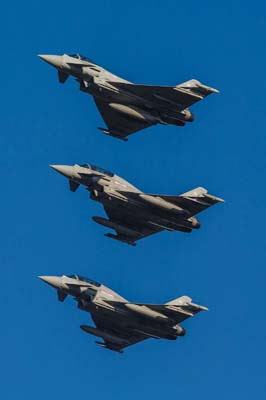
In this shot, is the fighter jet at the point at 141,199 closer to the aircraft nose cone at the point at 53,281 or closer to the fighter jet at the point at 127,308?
the fighter jet at the point at 127,308

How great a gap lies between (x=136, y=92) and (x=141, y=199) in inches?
305

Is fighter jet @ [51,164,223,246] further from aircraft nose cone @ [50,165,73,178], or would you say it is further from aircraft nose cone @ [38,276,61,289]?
aircraft nose cone @ [38,276,61,289]

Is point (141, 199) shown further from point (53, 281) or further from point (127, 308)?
point (53, 281)

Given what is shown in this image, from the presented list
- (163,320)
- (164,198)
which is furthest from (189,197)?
(163,320)

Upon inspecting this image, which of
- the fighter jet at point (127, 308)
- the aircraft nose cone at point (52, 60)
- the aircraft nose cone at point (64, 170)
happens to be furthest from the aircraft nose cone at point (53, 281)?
the aircraft nose cone at point (52, 60)

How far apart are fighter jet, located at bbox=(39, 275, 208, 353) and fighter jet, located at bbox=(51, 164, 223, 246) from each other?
18.8 ft

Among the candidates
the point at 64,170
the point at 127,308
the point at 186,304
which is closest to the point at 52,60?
the point at 64,170

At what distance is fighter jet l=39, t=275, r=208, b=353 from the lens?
10662 cm

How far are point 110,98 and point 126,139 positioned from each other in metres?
5.78

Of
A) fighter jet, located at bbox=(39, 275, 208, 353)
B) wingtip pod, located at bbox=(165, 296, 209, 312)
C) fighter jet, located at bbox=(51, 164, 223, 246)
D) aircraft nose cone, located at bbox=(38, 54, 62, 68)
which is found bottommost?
fighter jet, located at bbox=(39, 275, 208, 353)

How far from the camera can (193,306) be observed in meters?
106

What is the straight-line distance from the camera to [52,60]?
106 meters

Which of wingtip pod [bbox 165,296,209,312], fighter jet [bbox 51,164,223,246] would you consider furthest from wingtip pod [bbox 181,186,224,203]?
wingtip pod [bbox 165,296,209,312]

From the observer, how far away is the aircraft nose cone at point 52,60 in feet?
349
